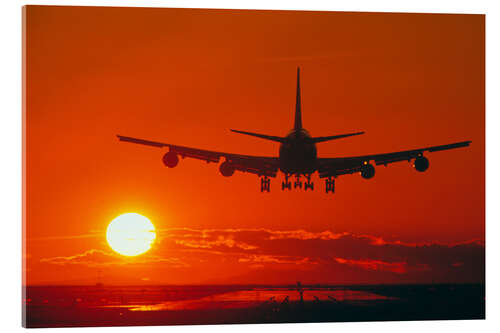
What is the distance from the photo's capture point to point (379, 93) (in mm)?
20859

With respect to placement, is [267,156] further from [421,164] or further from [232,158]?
[421,164]

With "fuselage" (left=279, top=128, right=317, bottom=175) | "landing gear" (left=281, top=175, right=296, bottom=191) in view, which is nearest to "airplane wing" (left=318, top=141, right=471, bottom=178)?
"fuselage" (left=279, top=128, right=317, bottom=175)

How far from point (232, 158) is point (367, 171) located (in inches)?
170

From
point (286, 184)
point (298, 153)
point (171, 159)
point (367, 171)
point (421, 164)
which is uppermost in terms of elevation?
point (298, 153)

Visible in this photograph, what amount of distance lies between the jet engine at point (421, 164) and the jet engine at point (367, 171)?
1331 millimetres

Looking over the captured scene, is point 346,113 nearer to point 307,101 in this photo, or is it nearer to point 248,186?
point 307,101

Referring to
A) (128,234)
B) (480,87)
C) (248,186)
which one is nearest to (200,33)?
(248,186)

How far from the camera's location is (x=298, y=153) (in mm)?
22703

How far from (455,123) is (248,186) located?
690 cm

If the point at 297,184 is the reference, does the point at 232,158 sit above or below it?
above

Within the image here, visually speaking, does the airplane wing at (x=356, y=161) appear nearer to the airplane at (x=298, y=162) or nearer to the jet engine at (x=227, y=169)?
the airplane at (x=298, y=162)

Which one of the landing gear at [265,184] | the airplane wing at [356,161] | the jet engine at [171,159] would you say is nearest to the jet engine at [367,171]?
the airplane wing at [356,161]

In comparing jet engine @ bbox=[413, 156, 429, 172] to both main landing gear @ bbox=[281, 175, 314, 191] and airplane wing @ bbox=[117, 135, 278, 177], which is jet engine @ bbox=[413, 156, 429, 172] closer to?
main landing gear @ bbox=[281, 175, 314, 191]

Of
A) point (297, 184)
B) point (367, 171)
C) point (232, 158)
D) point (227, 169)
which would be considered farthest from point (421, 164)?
point (227, 169)
